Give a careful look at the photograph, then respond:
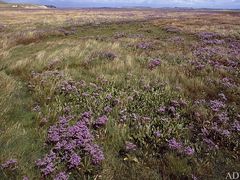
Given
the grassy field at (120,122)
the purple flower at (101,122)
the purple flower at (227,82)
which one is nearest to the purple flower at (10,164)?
the grassy field at (120,122)

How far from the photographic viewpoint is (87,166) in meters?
5.52

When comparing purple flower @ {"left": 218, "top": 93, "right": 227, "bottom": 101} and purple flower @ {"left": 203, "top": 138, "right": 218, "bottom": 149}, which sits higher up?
purple flower @ {"left": 218, "top": 93, "right": 227, "bottom": 101}

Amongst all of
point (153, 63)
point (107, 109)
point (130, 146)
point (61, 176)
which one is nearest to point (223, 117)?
point (130, 146)

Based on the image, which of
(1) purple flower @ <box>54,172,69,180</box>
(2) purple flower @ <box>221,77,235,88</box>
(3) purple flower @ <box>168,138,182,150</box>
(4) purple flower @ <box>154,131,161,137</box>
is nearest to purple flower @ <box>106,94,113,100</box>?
(4) purple flower @ <box>154,131,161,137</box>

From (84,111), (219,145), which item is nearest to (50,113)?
(84,111)

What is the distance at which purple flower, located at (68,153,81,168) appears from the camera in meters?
5.55

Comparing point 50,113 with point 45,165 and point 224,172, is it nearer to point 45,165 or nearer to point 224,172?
point 45,165

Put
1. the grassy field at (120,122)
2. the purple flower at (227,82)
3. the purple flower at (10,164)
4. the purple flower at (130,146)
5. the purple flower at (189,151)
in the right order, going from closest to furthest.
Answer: the purple flower at (10,164)
the grassy field at (120,122)
the purple flower at (189,151)
the purple flower at (130,146)
the purple flower at (227,82)

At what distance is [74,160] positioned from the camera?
5.62 m

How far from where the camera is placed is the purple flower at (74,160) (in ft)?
18.2

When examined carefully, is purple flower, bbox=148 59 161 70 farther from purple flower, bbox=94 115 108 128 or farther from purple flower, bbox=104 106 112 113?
purple flower, bbox=94 115 108 128

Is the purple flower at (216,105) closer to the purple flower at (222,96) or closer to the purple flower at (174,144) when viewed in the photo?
the purple flower at (222,96)

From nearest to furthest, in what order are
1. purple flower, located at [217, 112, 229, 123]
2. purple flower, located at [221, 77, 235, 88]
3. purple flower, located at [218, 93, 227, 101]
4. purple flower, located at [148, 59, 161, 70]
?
purple flower, located at [217, 112, 229, 123] → purple flower, located at [218, 93, 227, 101] → purple flower, located at [221, 77, 235, 88] → purple flower, located at [148, 59, 161, 70]

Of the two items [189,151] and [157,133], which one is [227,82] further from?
[189,151]
